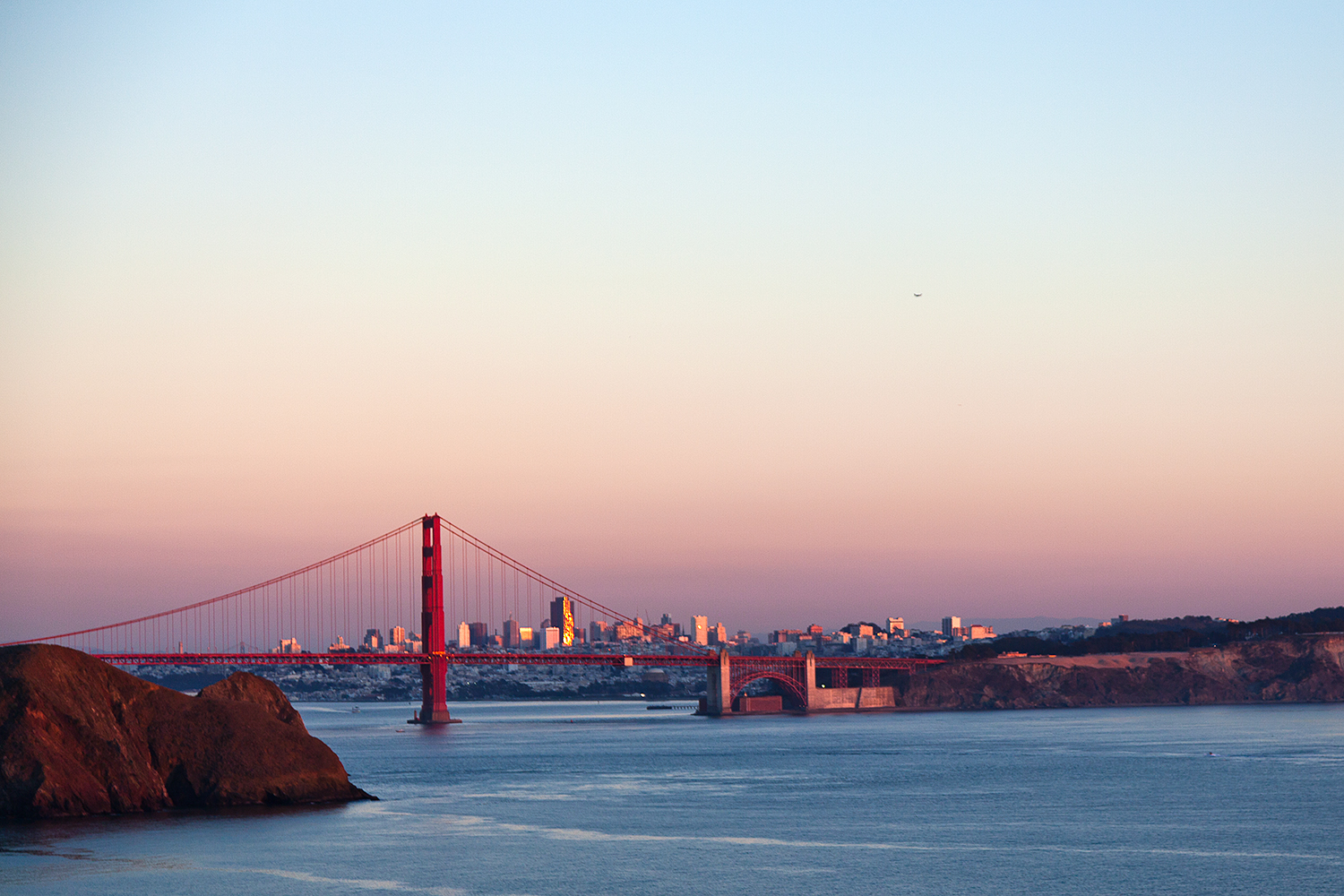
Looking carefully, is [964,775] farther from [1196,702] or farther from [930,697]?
[1196,702]

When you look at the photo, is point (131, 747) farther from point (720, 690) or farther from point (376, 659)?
point (720, 690)

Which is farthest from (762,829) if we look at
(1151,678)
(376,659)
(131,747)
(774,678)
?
(1151,678)

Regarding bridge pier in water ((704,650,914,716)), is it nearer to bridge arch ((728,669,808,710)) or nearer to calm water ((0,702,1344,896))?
bridge arch ((728,669,808,710))

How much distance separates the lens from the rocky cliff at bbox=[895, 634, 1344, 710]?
559 ft

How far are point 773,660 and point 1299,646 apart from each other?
6584 cm

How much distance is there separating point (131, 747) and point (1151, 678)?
14368 centimetres

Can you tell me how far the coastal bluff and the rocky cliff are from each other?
121m

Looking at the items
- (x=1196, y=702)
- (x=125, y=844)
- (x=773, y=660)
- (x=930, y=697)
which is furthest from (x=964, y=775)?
(x=1196, y=702)

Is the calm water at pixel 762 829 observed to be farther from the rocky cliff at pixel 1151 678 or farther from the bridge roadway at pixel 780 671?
the rocky cliff at pixel 1151 678

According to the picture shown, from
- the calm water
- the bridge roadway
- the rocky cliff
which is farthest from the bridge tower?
the rocky cliff

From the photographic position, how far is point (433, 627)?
11919 cm

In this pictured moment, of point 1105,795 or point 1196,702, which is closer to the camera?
point 1105,795

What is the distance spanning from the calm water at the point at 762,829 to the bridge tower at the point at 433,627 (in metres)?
24.5

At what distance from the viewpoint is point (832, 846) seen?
156ft
